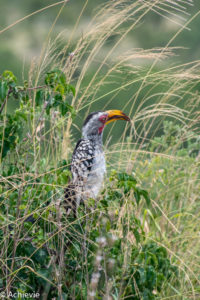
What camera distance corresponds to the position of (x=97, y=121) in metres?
3.53

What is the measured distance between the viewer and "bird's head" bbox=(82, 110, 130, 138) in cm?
350

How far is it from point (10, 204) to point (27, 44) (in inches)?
516

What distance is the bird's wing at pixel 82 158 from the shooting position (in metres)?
3.18

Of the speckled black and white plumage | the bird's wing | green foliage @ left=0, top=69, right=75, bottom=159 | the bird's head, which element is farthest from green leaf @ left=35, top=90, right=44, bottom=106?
the bird's head

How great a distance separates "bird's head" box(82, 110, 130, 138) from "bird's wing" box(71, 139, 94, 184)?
0.09m

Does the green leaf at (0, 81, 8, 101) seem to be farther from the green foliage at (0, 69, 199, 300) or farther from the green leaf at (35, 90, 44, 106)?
the green leaf at (35, 90, 44, 106)

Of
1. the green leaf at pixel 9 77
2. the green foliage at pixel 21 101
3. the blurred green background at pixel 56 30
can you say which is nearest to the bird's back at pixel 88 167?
the green foliage at pixel 21 101

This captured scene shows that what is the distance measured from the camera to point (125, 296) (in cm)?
257

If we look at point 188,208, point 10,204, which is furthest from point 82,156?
point 10,204

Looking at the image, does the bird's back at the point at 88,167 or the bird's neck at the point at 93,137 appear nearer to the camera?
the bird's back at the point at 88,167

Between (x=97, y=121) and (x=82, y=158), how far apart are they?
13.5 inches

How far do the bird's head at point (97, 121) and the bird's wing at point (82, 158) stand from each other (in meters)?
0.09

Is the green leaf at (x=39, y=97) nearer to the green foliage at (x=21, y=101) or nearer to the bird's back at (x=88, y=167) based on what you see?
the green foliage at (x=21, y=101)

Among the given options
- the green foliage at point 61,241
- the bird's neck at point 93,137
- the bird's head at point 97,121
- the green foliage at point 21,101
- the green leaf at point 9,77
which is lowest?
the green foliage at point 61,241
